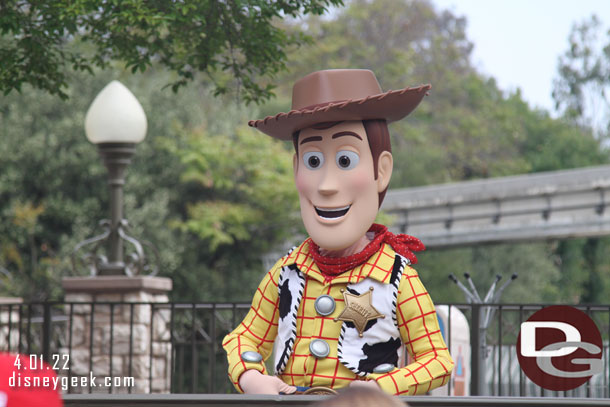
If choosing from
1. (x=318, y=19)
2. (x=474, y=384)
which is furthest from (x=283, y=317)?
(x=318, y=19)

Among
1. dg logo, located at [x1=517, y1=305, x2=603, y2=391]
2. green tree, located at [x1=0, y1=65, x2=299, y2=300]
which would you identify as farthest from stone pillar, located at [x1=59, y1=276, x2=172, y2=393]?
green tree, located at [x1=0, y1=65, x2=299, y2=300]

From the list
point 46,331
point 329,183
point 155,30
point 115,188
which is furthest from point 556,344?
point 115,188

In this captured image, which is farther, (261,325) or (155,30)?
(155,30)

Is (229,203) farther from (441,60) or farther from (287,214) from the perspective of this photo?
(441,60)

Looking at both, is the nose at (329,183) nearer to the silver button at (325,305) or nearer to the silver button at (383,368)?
the silver button at (325,305)

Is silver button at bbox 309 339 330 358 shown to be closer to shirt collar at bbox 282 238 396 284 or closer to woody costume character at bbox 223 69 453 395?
woody costume character at bbox 223 69 453 395

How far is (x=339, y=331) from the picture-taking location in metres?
3.97

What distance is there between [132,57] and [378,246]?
3515 millimetres

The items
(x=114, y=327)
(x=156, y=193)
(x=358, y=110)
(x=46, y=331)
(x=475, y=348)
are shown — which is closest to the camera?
(x=358, y=110)

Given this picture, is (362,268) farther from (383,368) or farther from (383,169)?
(383,169)

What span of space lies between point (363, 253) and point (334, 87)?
32.3 inches

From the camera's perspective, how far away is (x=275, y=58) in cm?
698

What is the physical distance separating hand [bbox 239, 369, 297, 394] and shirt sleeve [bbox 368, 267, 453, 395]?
Answer: 39cm

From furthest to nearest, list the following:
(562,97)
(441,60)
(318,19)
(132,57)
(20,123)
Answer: (562,97)
(441,60)
(318,19)
(20,123)
(132,57)
